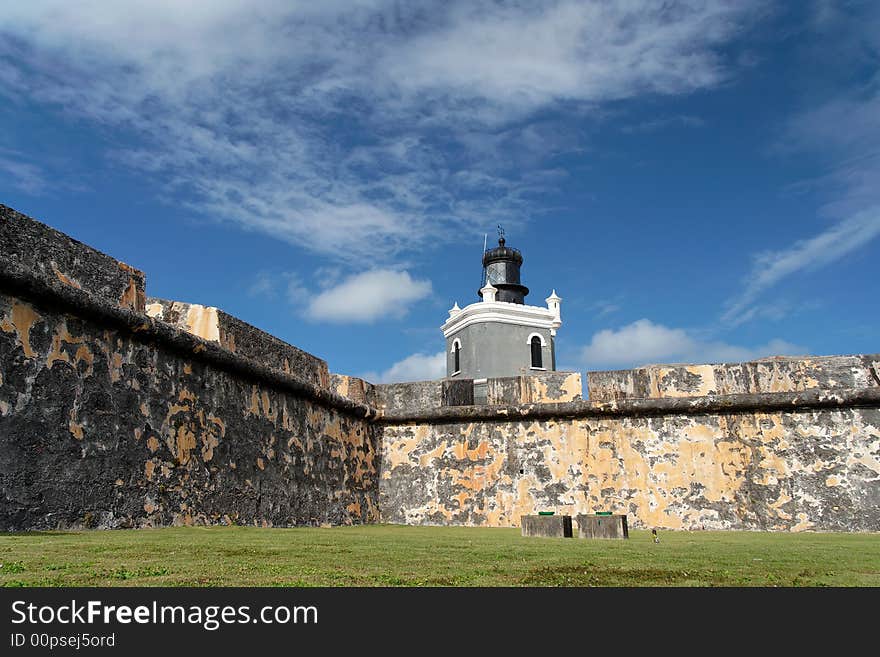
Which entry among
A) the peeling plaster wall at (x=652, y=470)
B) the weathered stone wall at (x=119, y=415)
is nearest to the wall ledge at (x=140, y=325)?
the weathered stone wall at (x=119, y=415)

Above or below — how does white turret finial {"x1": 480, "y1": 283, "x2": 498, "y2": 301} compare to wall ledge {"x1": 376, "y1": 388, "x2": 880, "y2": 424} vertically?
above

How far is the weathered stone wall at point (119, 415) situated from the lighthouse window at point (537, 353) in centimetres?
3631

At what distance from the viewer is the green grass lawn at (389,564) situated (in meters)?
2.03

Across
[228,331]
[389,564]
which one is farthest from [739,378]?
[389,564]

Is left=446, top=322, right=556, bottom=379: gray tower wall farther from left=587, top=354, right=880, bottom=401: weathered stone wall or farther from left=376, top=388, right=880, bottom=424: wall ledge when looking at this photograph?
left=587, top=354, right=880, bottom=401: weathered stone wall

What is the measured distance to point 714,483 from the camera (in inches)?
294

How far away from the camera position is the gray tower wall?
40.6 meters

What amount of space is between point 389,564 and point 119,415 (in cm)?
297

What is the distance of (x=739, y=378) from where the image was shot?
25.5 feet

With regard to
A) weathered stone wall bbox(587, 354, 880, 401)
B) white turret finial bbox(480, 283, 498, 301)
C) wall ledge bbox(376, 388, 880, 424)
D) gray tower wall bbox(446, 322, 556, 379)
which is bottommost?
wall ledge bbox(376, 388, 880, 424)

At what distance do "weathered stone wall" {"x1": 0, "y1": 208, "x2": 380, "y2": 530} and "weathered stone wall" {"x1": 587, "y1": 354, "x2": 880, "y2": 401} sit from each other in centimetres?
351

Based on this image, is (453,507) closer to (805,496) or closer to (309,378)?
(309,378)

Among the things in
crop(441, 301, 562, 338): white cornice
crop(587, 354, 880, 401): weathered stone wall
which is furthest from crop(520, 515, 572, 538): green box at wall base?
crop(441, 301, 562, 338): white cornice
